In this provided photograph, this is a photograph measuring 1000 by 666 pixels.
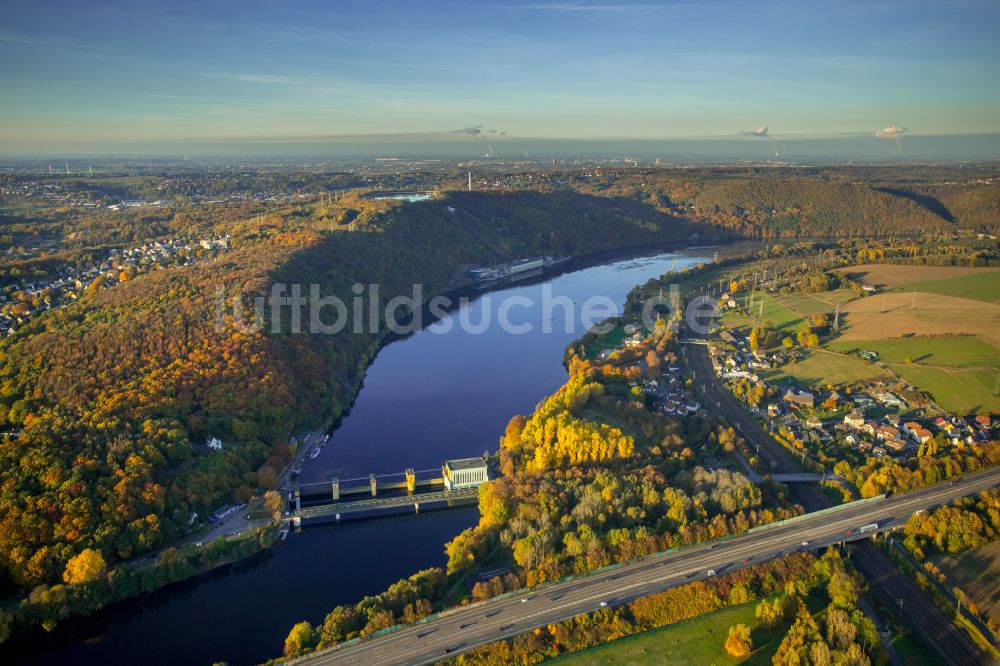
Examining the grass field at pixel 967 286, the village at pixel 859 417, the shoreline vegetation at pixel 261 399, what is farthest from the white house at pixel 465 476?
the grass field at pixel 967 286

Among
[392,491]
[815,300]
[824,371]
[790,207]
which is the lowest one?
[392,491]

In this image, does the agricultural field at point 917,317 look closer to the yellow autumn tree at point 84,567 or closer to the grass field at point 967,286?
the grass field at point 967,286

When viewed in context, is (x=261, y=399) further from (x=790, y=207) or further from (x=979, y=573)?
(x=790, y=207)

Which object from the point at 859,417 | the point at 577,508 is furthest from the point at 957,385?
the point at 577,508

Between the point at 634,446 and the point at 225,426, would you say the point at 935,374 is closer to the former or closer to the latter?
the point at 634,446

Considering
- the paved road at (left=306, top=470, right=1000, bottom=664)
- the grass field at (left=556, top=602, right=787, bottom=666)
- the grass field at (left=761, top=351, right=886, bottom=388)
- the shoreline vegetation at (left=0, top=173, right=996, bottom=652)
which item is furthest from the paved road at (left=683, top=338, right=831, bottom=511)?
the grass field at (left=556, top=602, right=787, bottom=666)

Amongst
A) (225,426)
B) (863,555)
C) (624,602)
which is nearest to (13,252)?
(225,426)

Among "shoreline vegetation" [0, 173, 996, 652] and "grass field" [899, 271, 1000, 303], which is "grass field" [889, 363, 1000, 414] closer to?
"shoreline vegetation" [0, 173, 996, 652]
